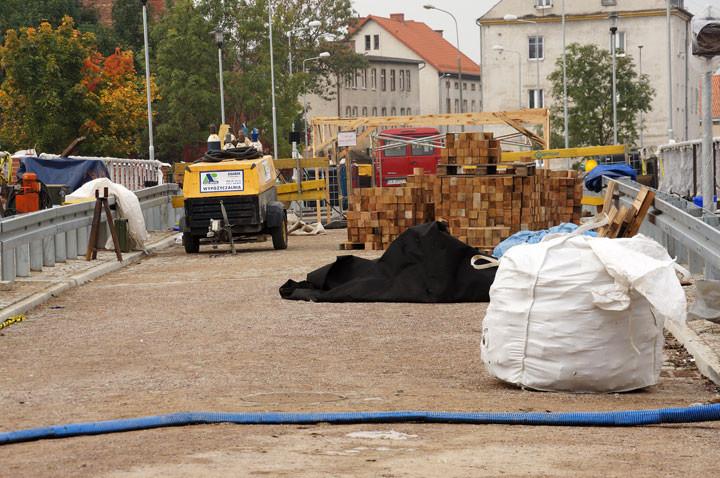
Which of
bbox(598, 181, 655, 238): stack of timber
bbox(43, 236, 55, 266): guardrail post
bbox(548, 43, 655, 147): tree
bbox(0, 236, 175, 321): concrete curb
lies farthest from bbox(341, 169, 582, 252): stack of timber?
bbox(548, 43, 655, 147): tree

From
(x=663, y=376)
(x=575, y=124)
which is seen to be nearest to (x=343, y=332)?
(x=663, y=376)

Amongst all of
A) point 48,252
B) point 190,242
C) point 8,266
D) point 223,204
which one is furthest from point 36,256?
point 190,242

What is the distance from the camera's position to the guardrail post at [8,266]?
15.4 meters

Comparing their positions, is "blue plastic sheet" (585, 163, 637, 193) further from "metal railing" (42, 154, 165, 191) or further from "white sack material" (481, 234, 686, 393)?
"white sack material" (481, 234, 686, 393)

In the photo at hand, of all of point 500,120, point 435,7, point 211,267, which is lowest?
point 211,267

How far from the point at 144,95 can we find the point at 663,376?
62.1 meters

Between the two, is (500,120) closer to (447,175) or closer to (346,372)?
(447,175)

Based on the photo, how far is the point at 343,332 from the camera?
1147cm

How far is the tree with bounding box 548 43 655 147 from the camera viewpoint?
7544 centimetres

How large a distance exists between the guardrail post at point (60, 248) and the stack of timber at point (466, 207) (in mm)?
6039

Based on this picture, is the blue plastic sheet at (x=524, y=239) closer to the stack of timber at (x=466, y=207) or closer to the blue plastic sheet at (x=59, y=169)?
the stack of timber at (x=466, y=207)

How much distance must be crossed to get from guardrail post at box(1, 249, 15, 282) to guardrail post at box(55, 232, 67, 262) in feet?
11.5

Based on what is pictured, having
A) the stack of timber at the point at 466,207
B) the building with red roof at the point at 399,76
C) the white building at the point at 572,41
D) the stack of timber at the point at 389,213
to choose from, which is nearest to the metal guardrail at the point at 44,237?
the stack of timber at the point at 389,213

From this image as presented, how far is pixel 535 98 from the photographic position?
93938mm
